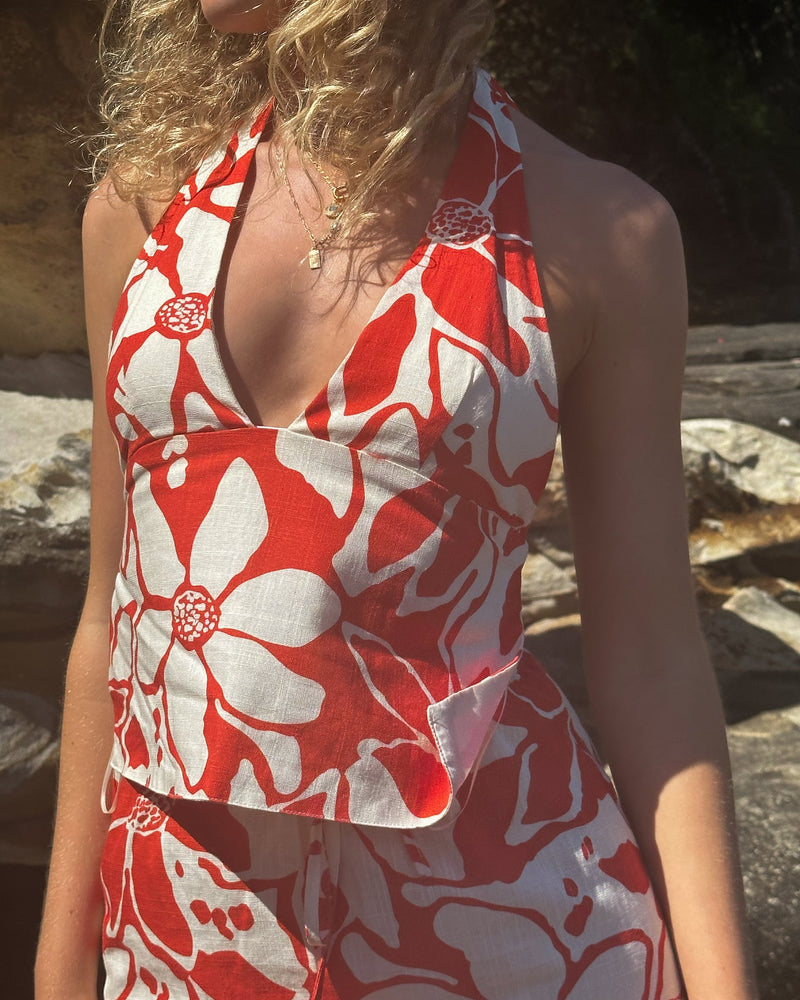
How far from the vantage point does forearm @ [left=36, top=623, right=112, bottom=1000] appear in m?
1.07

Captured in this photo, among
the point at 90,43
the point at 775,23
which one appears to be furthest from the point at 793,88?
the point at 90,43

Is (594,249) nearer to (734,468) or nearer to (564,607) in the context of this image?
(564,607)

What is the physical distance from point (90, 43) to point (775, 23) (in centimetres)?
561

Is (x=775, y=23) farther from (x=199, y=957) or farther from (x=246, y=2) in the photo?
(x=199, y=957)

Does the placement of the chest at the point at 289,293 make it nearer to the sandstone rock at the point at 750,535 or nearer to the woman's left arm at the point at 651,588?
the woman's left arm at the point at 651,588

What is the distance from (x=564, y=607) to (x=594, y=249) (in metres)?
1.47

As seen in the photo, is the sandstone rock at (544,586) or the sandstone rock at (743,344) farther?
the sandstone rock at (743,344)

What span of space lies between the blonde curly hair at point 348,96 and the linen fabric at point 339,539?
0.34 feet

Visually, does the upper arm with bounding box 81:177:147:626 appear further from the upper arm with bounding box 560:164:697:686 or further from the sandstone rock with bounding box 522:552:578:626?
the sandstone rock with bounding box 522:552:578:626

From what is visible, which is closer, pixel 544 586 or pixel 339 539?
pixel 339 539

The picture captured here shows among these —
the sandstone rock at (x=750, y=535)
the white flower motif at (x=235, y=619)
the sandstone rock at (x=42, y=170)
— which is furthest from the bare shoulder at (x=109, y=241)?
the sandstone rock at (x=750, y=535)

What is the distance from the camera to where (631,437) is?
1.04 meters

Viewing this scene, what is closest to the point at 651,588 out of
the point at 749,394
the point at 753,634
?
the point at 753,634

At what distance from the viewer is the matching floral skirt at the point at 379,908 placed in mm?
896
